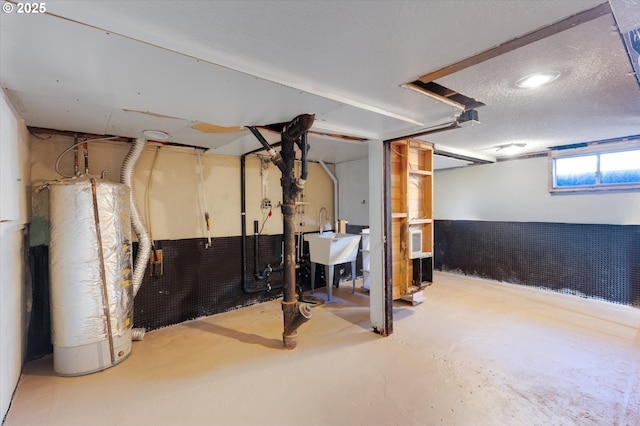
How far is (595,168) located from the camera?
3.62 meters

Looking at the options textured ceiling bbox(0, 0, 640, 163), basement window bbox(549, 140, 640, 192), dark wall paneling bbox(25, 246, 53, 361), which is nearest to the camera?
textured ceiling bbox(0, 0, 640, 163)

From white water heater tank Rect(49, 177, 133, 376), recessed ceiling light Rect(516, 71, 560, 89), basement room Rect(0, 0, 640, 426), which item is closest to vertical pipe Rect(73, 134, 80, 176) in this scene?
basement room Rect(0, 0, 640, 426)

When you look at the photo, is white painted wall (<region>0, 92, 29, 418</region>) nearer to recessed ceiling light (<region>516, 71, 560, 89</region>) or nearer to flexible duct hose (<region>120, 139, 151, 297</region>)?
flexible duct hose (<region>120, 139, 151, 297</region>)

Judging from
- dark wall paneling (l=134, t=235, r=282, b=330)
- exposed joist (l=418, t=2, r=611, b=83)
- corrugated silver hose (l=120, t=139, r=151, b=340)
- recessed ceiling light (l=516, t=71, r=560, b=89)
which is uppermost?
recessed ceiling light (l=516, t=71, r=560, b=89)

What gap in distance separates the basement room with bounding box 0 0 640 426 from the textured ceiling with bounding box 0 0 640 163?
0.5 inches

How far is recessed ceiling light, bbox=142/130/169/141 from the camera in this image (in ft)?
8.22

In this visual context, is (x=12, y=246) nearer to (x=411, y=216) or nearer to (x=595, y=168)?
(x=411, y=216)

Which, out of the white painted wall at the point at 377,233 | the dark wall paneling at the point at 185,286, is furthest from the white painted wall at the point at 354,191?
the white painted wall at the point at 377,233

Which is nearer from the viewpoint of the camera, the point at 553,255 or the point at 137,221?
the point at 137,221

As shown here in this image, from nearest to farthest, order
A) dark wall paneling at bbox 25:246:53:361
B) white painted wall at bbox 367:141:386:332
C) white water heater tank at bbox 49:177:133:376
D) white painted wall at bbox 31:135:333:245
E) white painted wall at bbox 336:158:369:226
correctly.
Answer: white water heater tank at bbox 49:177:133:376
dark wall paneling at bbox 25:246:53:361
white painted wall at bbox 31:135:333:245
white painted wall at bbox 367:141:386:332
white painted wall at bbox 336:158:369:226

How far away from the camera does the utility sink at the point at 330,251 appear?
3.73 meters

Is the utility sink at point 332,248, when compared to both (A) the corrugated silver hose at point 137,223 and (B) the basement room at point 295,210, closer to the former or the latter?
(B) the basement room at point 295,210

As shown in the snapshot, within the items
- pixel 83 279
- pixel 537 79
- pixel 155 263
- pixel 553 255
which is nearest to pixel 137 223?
pixel 155 263

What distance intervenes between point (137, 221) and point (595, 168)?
17.8 ft
